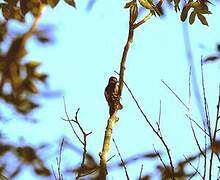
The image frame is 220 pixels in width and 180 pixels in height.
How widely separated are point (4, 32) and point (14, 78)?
0.27 meters

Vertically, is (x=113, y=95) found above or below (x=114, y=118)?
above

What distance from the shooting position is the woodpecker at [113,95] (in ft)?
8.93

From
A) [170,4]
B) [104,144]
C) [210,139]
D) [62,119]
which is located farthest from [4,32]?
[210,139]

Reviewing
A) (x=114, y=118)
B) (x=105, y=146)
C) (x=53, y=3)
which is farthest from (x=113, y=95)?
(x=53, y=3)

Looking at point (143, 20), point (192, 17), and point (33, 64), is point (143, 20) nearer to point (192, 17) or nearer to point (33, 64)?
point (192, 17)

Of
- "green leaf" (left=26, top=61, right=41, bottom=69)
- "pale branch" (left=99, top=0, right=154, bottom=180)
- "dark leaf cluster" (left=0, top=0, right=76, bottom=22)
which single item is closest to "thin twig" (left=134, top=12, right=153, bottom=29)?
"pale branch" (left=99, top=0, right=154, bottom=180)

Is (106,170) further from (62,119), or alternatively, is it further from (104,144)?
(62,119)

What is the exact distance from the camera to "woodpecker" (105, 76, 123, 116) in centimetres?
272

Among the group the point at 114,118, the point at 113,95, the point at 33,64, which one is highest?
the point at 33,64

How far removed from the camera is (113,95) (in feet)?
9.21

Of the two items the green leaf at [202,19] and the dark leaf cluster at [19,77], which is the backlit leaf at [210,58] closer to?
the green leaf at [202,19]

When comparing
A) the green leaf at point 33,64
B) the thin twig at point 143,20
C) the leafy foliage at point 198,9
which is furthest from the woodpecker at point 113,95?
the leafy foliage at point 198,9

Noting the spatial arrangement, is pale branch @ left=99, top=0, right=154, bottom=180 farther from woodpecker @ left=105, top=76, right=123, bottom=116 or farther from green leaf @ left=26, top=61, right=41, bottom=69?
green leaf @ left=26, top=61, right=41, bottom=69

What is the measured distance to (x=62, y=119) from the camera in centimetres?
272
